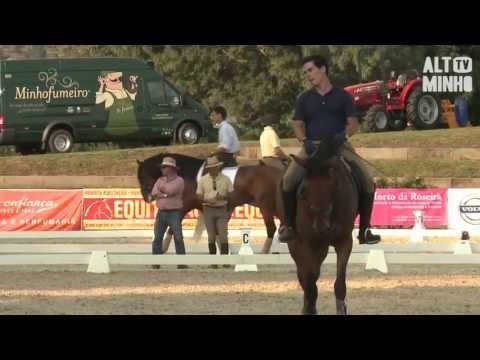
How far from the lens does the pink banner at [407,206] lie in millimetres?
25234

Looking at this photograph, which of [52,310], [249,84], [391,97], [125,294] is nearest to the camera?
[52,310]

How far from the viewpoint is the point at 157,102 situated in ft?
120

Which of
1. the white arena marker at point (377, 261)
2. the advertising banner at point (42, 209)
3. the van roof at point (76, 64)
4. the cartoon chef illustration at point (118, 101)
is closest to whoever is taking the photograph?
the white arena marker at point (377, 261)

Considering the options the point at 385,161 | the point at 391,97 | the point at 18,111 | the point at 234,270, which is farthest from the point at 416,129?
the point at 234,270

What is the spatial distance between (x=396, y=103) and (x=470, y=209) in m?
16.5

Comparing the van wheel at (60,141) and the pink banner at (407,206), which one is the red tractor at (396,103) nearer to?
the van wheel at (60,141)

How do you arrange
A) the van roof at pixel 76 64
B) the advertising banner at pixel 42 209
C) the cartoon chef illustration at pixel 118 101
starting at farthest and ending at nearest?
the cartoon chef illustration at pixel 118 101 → the van roof at pixel 76 64 → the advertising banner at pixel 42 209

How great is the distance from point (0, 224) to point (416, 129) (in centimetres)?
1971

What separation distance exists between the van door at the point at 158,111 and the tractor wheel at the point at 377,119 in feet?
23.8

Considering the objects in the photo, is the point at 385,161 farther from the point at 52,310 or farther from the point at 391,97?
the point at 52,310

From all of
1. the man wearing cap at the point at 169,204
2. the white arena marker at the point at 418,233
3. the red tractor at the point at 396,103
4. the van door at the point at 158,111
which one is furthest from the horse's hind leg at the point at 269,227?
the red tractor at the point at 396,103

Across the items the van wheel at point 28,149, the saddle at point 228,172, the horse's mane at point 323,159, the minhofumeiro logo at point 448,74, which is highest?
the minhofumeiro logo at point 448,74

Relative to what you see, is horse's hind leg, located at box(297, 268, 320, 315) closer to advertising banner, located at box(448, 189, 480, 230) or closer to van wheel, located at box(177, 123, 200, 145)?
advertising banner, located at box(448, 189, 480, 230)

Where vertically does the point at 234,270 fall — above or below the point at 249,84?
below
